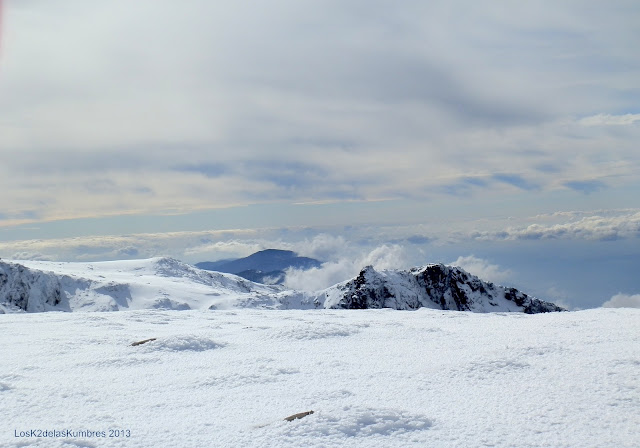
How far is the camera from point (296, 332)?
15.7m

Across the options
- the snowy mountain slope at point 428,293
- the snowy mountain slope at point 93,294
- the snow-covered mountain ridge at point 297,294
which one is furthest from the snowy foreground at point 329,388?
the snowy mountain slope at point 428,293

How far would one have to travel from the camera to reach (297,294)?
431 feet

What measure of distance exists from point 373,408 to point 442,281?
120569 mm

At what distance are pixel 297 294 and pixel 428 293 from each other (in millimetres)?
34589

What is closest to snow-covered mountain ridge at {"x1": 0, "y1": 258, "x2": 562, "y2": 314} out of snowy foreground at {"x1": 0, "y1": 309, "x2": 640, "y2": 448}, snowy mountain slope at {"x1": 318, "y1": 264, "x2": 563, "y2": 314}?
snowy mountain slope at {"x1": 318, "y1": 264, "x2": 563, "y2": 314}

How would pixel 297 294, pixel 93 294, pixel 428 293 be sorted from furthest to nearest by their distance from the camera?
1. pixel 297 294
2. pixel 93 294
3. pixel 428 293

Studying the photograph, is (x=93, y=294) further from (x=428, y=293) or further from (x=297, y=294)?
(x=428, y=293)

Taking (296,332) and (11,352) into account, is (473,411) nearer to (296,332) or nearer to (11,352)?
(296,332)

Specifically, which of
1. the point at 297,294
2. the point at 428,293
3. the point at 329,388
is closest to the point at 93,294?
the point at 297,294

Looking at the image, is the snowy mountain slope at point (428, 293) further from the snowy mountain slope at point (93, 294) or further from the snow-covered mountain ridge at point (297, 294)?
the snowy mountain slope at point (93, 294)

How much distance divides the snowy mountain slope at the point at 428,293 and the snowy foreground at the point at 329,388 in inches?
3559

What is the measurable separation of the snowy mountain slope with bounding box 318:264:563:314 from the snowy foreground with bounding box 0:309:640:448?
90.4 meters

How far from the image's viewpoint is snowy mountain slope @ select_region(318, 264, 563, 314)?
10819 centimetres

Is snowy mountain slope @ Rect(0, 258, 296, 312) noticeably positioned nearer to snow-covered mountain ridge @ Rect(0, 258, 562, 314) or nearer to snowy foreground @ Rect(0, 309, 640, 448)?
snow-covered mountain ridge @ Rect(0, 258, 562, 314)
